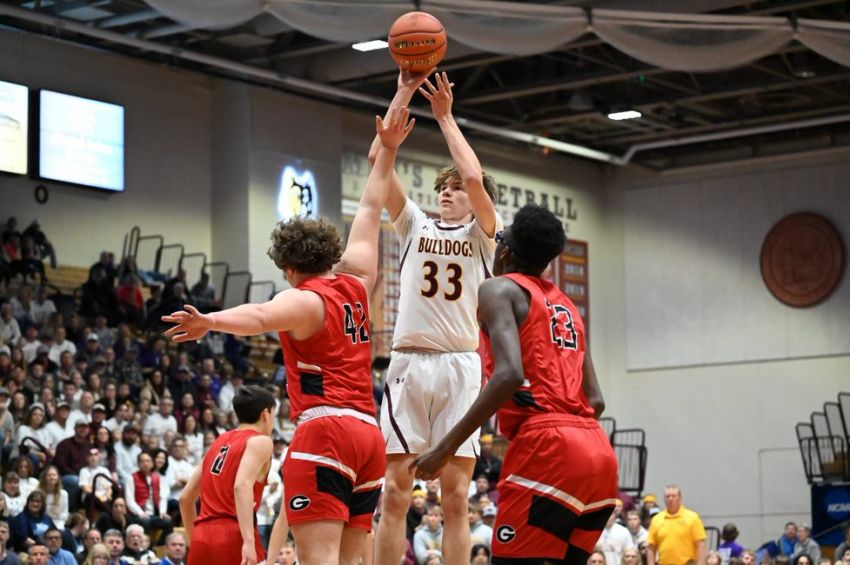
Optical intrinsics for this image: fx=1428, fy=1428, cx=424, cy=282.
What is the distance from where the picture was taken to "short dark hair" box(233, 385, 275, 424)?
816cm

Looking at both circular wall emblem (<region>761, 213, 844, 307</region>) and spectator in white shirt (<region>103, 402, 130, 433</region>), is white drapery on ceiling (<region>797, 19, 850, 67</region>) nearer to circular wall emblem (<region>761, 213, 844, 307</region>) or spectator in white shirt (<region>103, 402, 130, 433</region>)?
circular wall emblem (<region>761, 213, 844, 307</region>)

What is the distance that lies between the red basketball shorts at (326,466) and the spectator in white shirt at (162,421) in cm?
1297

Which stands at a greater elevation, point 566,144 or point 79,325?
point 566,144

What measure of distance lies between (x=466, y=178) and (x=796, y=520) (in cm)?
2283

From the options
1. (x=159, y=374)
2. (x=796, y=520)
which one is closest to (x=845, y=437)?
(x=796, y=520)

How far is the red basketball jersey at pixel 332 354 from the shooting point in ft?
21.1

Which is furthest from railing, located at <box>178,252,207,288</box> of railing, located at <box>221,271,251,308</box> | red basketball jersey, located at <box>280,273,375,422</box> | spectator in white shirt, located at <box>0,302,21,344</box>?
red basketball jersey, located at <box>280,273,375,422</box>

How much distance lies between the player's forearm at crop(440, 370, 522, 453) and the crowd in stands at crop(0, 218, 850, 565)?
855 centimetres

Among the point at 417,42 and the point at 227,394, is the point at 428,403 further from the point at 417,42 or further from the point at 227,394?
the point at 227,394

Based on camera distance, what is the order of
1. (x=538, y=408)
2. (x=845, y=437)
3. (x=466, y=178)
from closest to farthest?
(x=538, y=408) → (x=466, y=178) → (x=845, y=437)

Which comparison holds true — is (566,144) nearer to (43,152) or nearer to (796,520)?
(796,520)

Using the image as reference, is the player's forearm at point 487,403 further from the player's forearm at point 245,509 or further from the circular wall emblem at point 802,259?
the circular wall emblem at point 802,259

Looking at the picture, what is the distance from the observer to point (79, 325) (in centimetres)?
2095

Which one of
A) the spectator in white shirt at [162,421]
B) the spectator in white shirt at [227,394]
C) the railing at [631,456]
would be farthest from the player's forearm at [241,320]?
the railing at [631,456]
